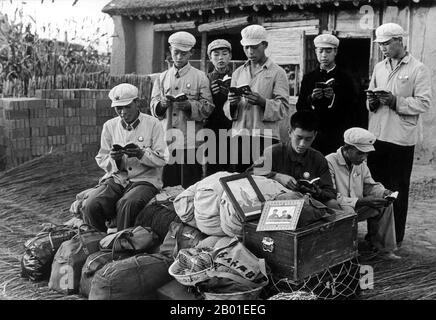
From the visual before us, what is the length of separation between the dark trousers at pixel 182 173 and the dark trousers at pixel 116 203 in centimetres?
86

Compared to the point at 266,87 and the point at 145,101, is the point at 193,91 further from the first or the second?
the point at 145,101

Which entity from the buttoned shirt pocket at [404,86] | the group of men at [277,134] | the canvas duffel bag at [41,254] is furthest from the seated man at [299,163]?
the canvas duffel bag at [41,254]

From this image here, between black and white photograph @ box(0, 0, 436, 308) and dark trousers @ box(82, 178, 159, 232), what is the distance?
1cm

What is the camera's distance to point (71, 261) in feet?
15.7

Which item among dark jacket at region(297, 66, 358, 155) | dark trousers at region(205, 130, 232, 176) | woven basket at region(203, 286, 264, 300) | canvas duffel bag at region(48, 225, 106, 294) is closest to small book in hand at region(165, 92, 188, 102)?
dark trousers at region(205, 130, 232, 176)

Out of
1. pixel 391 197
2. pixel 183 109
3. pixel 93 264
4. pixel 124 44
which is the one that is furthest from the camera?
pixel 124 44

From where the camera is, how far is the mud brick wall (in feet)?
28.0

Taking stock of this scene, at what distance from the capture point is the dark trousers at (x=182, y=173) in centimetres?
629

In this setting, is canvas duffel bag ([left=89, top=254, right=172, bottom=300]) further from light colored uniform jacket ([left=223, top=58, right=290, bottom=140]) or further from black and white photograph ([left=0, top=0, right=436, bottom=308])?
light colored uniform jacket ([left=223, top=58, right=290, bottom=140])

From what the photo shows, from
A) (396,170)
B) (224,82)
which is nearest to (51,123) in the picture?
(224,82)

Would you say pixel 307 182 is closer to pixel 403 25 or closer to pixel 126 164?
pixel 126 164

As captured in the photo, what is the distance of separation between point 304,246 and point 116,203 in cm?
189
